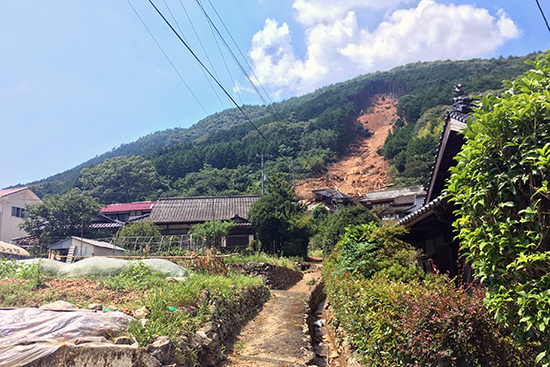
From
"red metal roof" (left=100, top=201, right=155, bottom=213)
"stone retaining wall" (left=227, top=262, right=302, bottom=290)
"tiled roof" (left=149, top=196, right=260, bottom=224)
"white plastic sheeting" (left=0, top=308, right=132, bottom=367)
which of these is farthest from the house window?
"white plastic sheeting" (left=0, top=308, right=132, bottom=367)

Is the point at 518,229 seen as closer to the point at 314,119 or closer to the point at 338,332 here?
the point at 338,332

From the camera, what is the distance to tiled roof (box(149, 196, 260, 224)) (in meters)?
33.6

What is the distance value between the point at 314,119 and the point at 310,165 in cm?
2705

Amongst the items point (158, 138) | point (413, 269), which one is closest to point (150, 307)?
point (413, 269)

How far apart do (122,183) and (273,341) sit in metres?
64.4

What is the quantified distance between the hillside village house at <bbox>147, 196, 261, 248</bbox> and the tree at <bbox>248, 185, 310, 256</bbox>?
302 centimetres

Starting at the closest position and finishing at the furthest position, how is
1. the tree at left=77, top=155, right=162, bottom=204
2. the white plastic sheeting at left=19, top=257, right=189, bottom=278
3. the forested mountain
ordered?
the white plastic sheeting at left=19, top=257, right=189, bottom=278 < the forested mountain < the tree at left=77, top=155, right=162, bottom=204

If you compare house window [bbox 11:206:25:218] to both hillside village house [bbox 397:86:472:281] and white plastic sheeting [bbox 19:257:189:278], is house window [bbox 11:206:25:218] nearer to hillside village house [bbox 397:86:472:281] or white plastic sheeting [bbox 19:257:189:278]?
white plastic sheeting [bbox 19:257:189:278]

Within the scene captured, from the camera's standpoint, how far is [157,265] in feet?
34.6

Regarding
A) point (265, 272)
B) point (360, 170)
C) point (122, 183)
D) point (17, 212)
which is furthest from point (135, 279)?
point (360, 170)

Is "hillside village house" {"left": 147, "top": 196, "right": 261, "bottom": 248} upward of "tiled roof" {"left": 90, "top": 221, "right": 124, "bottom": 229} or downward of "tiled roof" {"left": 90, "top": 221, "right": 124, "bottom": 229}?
upward

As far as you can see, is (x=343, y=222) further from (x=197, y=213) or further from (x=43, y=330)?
(x=43, y=330)

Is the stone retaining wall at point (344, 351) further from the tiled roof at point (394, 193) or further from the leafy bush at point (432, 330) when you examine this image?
the tiled roof at point (394, 193)

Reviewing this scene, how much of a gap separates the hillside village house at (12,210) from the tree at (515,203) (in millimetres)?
39007
